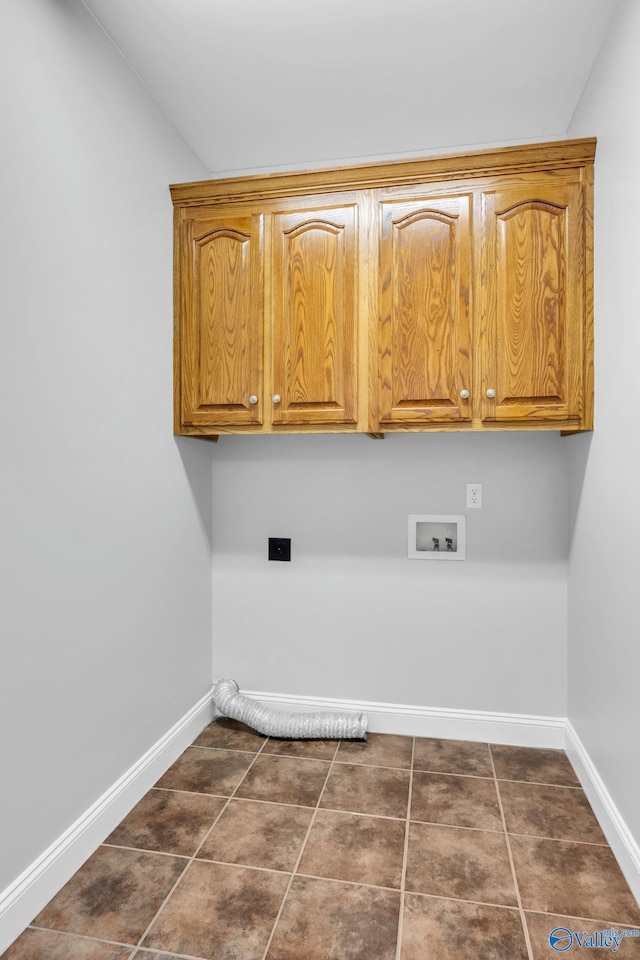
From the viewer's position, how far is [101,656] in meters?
1.85

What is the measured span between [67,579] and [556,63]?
2355 mm

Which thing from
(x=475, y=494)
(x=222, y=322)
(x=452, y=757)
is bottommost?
(x=452, y=757)

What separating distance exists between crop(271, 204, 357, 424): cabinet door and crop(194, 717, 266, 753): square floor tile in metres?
1.38

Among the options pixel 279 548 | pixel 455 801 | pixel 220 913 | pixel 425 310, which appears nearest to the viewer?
pixel 220 913

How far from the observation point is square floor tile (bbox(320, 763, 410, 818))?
1.99 m

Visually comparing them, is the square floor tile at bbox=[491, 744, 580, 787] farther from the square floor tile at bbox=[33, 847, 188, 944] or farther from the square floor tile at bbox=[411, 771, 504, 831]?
the square floor tile at bbox=[33, 847, 188, 944]

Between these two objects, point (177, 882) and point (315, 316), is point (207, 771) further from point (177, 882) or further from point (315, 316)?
point (315, 316)

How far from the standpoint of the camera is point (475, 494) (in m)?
2.51

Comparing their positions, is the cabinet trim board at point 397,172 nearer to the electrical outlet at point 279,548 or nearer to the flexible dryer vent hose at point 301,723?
the electrical outlet at point 279,548

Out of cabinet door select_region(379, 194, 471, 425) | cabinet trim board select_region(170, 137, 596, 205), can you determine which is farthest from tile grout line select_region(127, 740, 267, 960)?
cabinet trim board select_region(170, 137, 596, 205)

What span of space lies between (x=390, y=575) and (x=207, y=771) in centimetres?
110

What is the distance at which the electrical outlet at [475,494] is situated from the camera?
8.21 ft

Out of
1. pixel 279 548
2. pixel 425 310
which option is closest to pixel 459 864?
pixel 279 548

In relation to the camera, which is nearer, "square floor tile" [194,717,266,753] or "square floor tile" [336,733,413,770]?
"square floor tile" [336,733,413,770]
